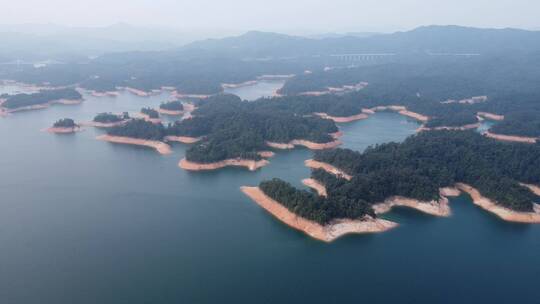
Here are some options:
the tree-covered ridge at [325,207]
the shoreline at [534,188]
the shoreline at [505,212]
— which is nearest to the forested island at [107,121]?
the tree-covered ridge at [325,207]

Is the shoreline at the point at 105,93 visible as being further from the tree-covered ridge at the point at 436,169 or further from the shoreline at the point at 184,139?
the tree-covered ridge at the point at 436,169

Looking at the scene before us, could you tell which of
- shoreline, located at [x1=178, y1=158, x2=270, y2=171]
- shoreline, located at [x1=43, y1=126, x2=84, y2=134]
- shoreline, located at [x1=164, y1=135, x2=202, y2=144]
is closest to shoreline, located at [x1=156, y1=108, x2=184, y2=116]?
shoreline, located at [x1=43, y1=126, x2=84, y2=134]

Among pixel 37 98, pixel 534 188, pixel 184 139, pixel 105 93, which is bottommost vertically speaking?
pixel 534 188

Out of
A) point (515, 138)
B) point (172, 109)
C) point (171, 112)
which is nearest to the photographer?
point (515, 138)

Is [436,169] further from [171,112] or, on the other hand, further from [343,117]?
[171,112]

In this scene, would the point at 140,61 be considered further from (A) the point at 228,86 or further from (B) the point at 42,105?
(B) the point at 42,105

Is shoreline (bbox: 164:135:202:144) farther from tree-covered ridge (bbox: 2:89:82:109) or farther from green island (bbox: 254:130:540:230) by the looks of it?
tree-covered ridge (bbox: 2:89:82:109)

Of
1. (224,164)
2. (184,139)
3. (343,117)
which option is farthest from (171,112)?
(224,164)
